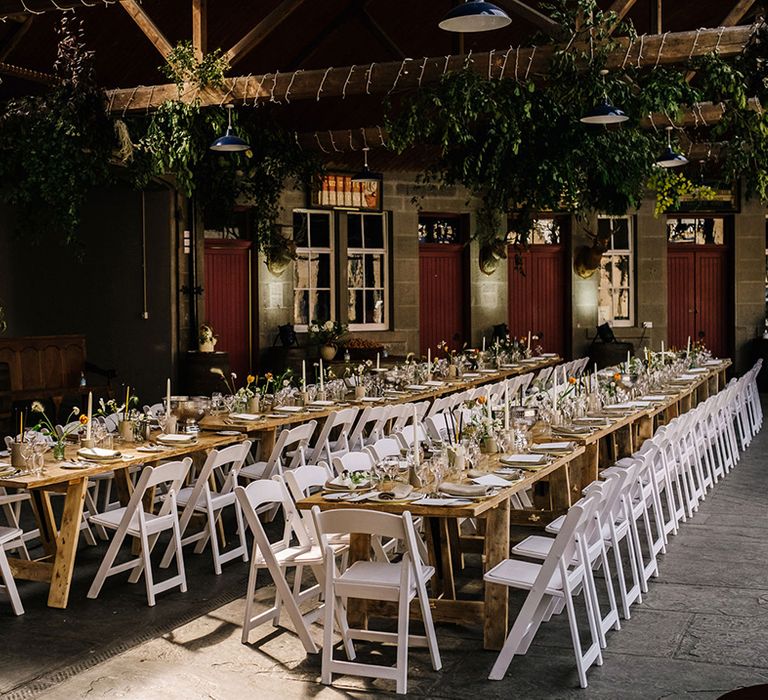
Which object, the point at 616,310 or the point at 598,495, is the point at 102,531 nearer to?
the point at 598,495

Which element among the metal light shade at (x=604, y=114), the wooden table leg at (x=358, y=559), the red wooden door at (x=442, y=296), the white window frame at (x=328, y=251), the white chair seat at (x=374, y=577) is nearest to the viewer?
the white chair seat at (x=374, y=577)

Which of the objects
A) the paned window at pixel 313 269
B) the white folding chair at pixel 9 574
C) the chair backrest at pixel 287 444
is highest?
the paned window at pixel 313 269

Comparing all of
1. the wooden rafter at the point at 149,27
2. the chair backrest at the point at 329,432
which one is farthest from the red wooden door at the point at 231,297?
the chair backrest at the point at 329,432

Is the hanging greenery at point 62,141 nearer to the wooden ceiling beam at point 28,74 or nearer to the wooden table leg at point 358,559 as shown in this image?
the wooden ceiling beam at point 28,74

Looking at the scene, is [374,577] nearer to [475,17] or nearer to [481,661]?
[481,661]

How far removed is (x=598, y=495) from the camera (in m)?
4.78

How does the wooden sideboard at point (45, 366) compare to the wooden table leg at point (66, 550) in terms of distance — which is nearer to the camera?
the wooden table leg at point (66, 550)

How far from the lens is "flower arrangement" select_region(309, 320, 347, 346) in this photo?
50.0 feet

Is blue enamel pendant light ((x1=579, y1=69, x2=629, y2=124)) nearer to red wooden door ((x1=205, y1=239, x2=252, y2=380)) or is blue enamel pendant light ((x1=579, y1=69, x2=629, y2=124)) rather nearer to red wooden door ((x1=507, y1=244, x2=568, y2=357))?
red wooden door ((x1=205, y1=239, x2=252, y2=380))

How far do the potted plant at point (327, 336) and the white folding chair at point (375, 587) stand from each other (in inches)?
399

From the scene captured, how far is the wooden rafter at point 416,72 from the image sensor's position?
8516 mm

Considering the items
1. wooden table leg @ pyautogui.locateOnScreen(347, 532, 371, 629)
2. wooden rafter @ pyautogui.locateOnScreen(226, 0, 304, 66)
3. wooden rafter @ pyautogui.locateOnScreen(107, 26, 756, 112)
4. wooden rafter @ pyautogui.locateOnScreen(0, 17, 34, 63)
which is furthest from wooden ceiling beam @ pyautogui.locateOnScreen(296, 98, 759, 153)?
wooden table leg @ pyautogui.locateOnScreen(347, 532, 371, 629)

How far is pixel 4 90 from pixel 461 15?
706 centimetres

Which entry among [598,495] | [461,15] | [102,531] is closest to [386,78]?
→ [461,15]
